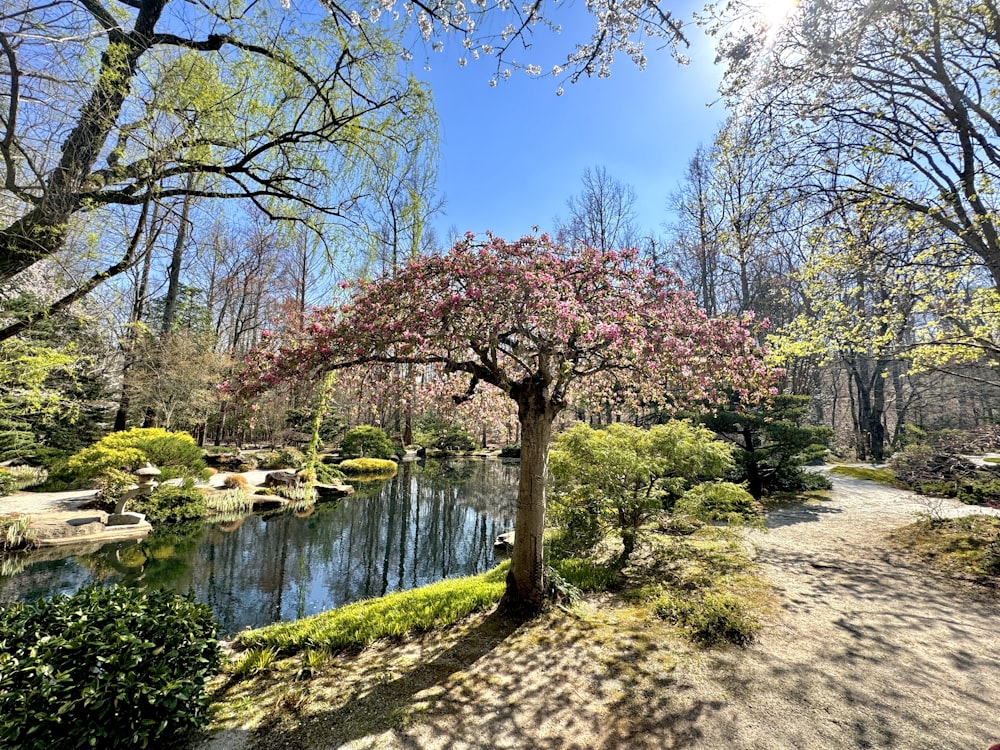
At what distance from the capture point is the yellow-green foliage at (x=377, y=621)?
13.0ft

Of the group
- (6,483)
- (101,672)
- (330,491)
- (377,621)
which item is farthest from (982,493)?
(6,483)

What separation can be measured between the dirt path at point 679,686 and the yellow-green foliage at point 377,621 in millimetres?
273

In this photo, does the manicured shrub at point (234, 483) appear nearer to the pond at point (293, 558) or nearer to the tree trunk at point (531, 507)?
the pond at point (293, 558)

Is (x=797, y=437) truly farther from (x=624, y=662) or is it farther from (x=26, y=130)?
(x=26, y=130)

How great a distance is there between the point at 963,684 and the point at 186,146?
6201mm

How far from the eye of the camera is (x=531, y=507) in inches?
164

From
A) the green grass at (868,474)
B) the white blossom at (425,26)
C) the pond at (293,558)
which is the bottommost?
the pond at (293,558)

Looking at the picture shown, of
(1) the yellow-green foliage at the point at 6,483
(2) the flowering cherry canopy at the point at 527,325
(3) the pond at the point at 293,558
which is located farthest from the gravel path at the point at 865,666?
(1) the yellow-green foliage at the point at 6,483

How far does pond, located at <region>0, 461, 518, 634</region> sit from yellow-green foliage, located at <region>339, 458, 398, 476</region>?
4.45m

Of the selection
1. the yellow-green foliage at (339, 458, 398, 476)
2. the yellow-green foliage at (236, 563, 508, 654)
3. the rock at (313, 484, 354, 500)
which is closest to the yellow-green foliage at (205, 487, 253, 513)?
the rock at (313, 484, 354, 500)

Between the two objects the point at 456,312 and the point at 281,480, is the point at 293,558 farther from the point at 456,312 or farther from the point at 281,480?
the point at 456,312

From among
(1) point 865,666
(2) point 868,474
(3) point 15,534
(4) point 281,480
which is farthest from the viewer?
(4) point 281,480

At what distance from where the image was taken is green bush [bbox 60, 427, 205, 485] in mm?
9266

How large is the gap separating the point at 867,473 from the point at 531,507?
12384 millimetres
